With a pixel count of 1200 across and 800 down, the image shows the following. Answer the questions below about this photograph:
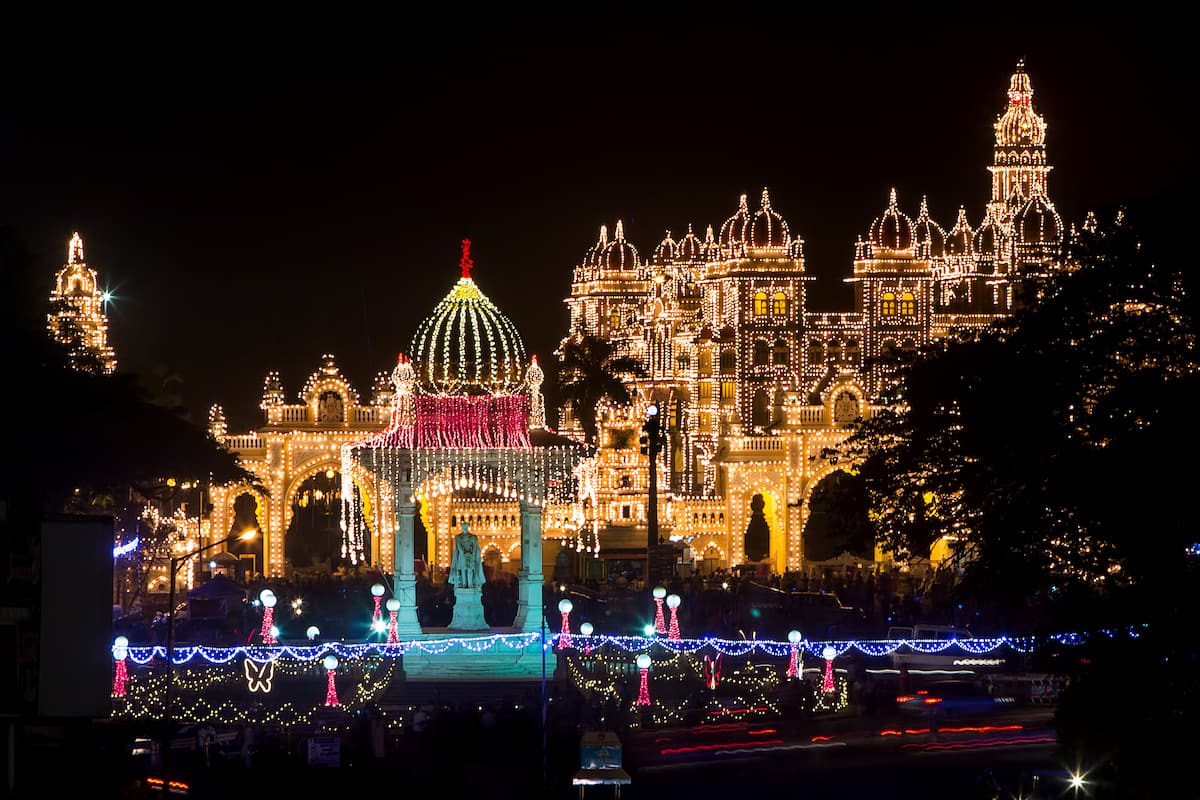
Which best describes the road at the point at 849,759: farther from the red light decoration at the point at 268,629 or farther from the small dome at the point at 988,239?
the small dome at the point at 988,239

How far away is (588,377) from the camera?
6938cm

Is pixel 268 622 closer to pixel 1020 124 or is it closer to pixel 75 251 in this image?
pixel 75 251

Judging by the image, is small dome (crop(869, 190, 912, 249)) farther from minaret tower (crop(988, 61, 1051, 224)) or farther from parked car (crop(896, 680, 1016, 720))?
parked car (crop(896, 680, 1016, 720))

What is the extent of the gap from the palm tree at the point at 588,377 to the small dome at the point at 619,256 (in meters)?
13.0

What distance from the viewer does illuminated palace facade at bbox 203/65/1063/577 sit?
205 ft

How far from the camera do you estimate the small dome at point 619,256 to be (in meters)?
83.2

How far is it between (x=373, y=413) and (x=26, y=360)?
2965 centimetres

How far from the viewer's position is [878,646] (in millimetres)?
37156

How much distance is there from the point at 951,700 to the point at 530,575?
340 inches

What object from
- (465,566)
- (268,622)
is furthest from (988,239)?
(268,622)

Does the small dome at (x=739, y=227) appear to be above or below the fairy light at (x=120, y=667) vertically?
above

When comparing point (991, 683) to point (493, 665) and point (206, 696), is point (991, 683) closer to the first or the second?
point (493, 665)

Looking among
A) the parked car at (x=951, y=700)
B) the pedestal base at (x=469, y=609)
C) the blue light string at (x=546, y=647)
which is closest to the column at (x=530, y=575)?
the blue light string at (x=546, y=647)

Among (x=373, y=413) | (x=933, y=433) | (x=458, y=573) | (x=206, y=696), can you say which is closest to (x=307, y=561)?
(x=373, y=413)
